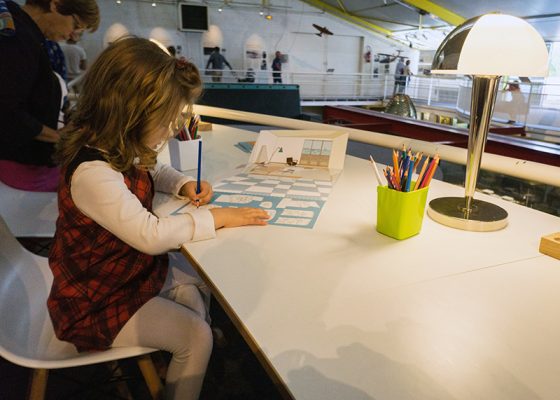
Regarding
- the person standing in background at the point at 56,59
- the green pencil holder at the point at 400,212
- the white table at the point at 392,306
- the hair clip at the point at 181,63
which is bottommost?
the white table at the point at 392,306

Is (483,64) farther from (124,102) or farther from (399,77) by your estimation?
(399,77)

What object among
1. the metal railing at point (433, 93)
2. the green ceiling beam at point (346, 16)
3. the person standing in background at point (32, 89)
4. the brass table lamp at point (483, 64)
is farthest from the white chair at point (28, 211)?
the green ceiling beam at point (346, 16)

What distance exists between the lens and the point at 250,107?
4516 millimetres

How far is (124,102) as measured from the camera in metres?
0.84

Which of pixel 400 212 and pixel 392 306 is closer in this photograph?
pixel 392 306

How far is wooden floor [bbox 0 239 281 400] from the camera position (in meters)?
1.24

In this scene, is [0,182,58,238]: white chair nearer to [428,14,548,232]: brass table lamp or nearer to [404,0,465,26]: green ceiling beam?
[428,14,548,232]: brass table lamp

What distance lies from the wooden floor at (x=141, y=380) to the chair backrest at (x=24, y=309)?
36cm

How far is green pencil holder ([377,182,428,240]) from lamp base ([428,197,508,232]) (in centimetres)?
9

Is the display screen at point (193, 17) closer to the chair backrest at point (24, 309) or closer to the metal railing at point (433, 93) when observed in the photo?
the metal railing at point (433, 93)

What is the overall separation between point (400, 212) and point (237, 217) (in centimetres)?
33

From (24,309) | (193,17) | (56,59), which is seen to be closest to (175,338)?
(24,309)

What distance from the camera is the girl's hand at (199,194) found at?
983mm

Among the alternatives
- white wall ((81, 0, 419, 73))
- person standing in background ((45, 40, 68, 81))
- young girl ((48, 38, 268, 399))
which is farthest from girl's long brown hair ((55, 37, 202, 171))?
white wall ((81, 0, 419, 73))
